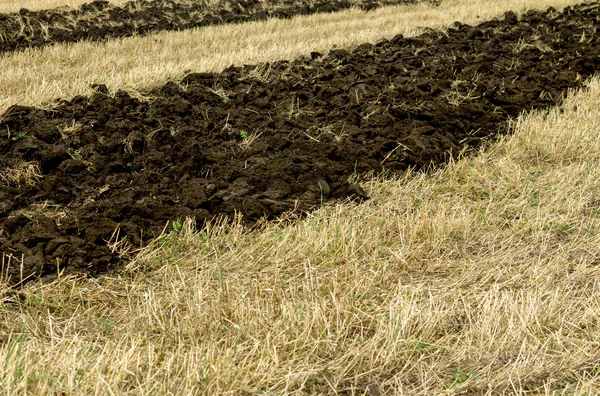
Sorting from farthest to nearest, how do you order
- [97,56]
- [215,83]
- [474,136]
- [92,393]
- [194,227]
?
[97,56], [215,83], [474,136], [194,227], [92,393]

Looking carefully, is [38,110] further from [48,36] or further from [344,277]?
[48,36]

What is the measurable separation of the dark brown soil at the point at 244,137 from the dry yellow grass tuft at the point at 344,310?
0.36 metres

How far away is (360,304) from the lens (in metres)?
3.79

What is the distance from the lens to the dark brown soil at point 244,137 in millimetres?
4785

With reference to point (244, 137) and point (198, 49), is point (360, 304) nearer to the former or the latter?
point (244, 137)

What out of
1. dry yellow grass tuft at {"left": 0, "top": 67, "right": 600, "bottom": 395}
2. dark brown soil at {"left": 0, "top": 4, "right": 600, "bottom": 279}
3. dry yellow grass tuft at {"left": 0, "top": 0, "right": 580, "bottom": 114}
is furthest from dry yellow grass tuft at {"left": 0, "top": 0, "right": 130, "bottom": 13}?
dry yellow grass tuft at {"left": 0, "top": 67, "right": 600, "bottom": 395}

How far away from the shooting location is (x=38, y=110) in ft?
22.9

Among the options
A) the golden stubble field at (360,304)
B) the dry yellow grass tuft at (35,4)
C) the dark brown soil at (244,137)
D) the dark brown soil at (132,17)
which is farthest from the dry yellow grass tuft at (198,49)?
the golden stubble field at (360,304)

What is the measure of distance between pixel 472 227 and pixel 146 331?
242cm

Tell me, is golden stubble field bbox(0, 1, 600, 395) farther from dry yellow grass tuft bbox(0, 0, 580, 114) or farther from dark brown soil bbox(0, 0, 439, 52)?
dark brown soil bbox(0, 0, 439, 52)

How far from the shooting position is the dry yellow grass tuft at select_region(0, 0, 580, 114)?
845 cm

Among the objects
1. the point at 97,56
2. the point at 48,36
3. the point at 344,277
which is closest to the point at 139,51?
the point at 97,56

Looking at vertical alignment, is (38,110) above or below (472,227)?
above

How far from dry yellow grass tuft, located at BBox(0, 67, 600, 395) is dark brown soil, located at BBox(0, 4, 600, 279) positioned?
0.36m
